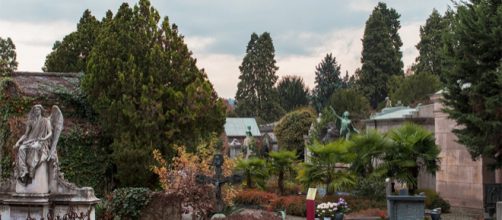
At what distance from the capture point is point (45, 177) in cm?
1505

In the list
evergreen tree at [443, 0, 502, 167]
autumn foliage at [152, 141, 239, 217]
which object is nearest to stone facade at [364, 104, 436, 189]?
evergreen tree at [443, 0, 502, 167]

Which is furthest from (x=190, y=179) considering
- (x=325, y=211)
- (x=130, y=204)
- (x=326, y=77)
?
(x=326, y=77)

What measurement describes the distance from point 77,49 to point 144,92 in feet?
38.9

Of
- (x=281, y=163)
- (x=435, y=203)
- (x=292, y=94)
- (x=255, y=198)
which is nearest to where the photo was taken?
(x=435, y=203)

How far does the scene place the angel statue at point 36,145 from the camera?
1480cm

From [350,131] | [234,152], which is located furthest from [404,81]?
[350,131]

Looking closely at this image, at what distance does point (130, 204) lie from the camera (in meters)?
19.4

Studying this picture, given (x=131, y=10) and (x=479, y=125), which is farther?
(x=131, y=10)

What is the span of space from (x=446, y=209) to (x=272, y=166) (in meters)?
8.25

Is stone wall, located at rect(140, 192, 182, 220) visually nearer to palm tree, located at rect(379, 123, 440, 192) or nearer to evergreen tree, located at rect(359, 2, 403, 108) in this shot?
palm tree, located at rect(379, 123, 440, 192)

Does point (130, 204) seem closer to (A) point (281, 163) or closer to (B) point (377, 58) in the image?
(A) point (281, 163)

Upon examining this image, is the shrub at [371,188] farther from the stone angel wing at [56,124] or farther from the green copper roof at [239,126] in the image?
the green copper roof at [239,126]

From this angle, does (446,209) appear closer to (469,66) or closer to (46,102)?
(469,66)

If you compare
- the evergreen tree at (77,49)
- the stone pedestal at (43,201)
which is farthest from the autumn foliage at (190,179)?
the evergreen tree at (77,49)
